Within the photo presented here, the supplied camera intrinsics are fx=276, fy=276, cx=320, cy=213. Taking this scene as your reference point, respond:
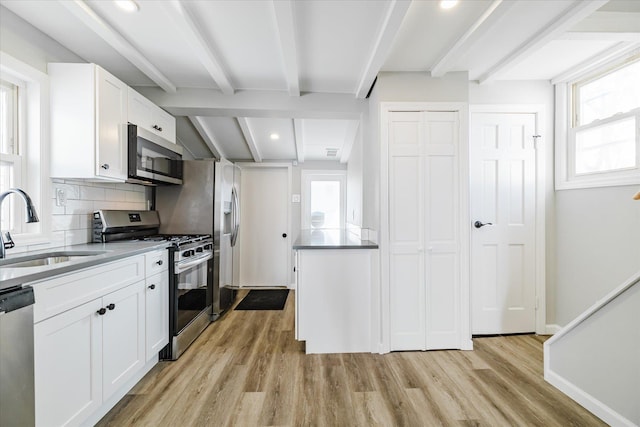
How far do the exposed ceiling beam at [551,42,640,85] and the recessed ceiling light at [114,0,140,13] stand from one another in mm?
3400

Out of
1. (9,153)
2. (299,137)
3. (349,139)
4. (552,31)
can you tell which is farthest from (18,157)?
(552,31)

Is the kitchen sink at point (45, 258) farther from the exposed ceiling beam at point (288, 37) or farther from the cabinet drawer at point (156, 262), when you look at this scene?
the exposed ceiling beam at point (288, 37)

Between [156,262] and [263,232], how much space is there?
2.56 m

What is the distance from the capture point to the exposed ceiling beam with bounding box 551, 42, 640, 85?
2115mm

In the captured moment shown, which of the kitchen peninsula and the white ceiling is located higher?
the white ceiling

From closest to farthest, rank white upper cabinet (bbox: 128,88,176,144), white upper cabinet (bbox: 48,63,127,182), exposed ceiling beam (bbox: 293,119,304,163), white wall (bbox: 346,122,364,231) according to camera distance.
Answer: white upper cabinet (bbox: 48,63,127,182)
white upper cabinet (bbox: 128,88,176,144)
white wall (bbox: 346,122,364,231)
exposed ceiling beam (bbox: 293,119,304,163)

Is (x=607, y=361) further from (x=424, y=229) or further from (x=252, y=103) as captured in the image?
(x=252, y=103)

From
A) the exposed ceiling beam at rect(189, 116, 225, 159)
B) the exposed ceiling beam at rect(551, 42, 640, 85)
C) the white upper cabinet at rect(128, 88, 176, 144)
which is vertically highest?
the exposed ceiling beam at rect(551, 42, 640, 85)

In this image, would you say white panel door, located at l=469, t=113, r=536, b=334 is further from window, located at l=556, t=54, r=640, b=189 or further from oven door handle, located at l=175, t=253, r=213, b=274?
oven door handle, located at l=175, t=253, r=213, b=274

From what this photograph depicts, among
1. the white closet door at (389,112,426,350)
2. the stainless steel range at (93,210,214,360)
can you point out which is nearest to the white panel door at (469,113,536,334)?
the white closet door at (389,112,426,350)

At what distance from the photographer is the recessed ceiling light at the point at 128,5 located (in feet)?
5.12

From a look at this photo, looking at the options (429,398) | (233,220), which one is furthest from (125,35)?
(429,398)

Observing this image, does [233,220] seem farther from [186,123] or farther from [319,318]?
[319,318]

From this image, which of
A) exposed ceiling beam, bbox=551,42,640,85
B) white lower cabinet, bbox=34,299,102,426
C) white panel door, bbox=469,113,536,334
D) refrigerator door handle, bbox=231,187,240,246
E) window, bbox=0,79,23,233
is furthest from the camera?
refrigerator door handle, bbox=231,187,240,246
